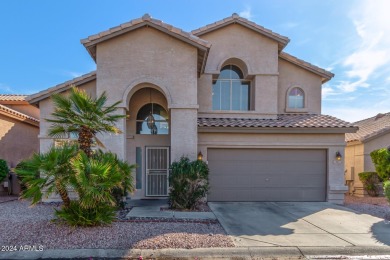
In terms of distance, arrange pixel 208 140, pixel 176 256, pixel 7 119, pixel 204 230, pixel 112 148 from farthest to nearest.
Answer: pixel 7 119
pixel 208 140
pixel 112 148
pixel 204 230
pixel 176 256

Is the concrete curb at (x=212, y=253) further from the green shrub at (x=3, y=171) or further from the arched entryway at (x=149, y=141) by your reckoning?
the green shrub at (x=3, y=171)

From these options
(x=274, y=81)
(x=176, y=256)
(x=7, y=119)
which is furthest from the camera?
(x=7, y=119)

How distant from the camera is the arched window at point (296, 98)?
12.8 m

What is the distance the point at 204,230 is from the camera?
6.56 meters

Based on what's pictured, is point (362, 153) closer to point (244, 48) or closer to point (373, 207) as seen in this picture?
point (373, 207)

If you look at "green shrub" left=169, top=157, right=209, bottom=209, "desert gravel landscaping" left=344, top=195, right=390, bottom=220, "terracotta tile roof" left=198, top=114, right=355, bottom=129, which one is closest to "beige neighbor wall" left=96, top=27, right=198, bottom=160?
"green shrub" left=169, top=157, right=209, bottom=209

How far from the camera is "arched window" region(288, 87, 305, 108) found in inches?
502

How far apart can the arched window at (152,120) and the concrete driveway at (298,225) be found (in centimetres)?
413

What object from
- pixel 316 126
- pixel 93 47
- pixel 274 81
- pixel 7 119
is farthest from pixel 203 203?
pixel 7 119

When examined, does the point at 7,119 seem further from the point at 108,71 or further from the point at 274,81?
A: the point at 274,81

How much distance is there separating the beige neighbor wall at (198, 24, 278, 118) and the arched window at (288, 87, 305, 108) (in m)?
1.25

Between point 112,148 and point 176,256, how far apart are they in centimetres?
552

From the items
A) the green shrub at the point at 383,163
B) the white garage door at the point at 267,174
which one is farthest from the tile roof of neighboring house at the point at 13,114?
the green shrub at the point at 383,163

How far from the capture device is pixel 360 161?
13.9 m
